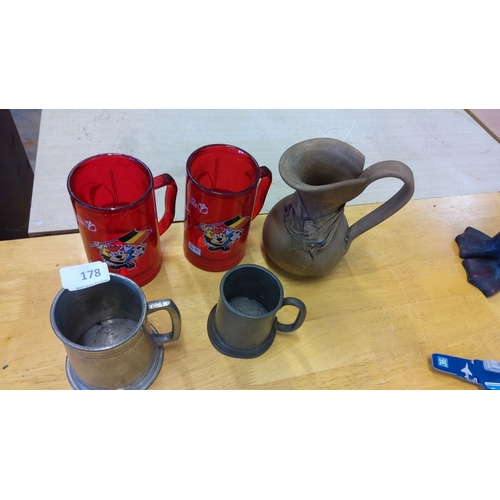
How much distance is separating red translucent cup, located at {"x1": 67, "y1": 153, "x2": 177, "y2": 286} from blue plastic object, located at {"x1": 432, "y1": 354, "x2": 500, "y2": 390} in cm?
47

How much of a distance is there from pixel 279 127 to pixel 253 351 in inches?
25.0

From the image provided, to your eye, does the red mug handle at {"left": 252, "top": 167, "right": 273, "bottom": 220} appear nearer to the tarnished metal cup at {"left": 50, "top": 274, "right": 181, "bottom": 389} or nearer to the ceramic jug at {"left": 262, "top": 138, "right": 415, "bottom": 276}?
the ceramic jug at {"left": 262, "top": 138, "right": 415, "bottom": 276}

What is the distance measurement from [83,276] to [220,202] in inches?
8.0

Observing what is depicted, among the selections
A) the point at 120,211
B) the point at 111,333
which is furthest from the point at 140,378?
the point at 120,211

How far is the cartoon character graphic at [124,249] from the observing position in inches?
22.3

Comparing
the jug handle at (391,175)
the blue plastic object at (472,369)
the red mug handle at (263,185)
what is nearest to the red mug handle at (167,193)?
the red mug handle at (263,185)

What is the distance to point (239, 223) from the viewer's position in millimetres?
611

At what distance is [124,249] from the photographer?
1.90ft

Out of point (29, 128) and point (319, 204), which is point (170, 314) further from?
point (29, 128)

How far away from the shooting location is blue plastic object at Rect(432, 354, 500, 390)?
599mm

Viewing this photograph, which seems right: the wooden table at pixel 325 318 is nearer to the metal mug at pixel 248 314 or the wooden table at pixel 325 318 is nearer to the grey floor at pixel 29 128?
the metal mug at pixel 248 314

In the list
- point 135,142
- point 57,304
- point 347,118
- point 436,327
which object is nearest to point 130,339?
point 57,304

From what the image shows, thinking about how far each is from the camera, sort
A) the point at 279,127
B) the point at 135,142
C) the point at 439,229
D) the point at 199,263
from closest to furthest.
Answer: the point at 199,263 < the point at 439,229 < the point at 135,142 < the point at 279,127

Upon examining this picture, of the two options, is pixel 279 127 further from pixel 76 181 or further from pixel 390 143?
pixel 76 181
